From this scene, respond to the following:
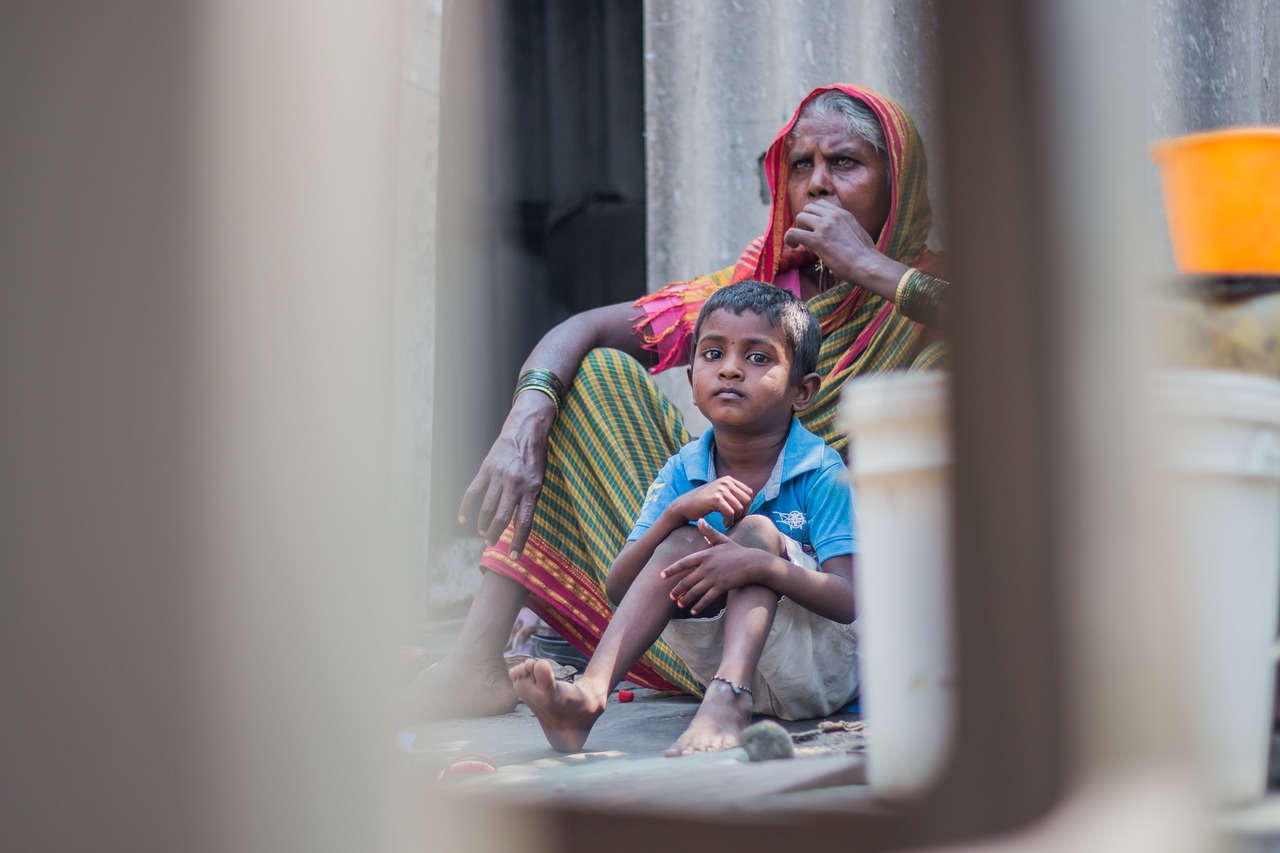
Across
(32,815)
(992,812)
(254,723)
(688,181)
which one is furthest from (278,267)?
(688,181)

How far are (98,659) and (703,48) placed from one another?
3.22 meters

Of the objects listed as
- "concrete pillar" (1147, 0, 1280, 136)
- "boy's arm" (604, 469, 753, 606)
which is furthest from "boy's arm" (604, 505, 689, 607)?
"concrete pillar" (1147, 0, 1280, 136)

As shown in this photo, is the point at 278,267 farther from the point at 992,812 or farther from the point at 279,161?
the point at 992,812

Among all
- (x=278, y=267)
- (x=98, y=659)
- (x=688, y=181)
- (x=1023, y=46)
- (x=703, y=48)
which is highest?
(x=703, y=48)

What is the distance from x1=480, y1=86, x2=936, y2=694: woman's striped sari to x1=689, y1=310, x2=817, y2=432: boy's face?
11.0 inches

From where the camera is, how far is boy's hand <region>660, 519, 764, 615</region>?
1.91 metres

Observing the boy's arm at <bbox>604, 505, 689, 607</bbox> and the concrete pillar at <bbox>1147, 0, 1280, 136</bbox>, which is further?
the concrete pillar at <bbox>1147, 0, 1280, 136</bbox>

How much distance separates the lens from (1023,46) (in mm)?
806

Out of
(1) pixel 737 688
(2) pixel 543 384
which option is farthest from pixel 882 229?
(1) pixel 737 688

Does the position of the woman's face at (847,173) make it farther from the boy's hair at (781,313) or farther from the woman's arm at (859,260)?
the boy's hair at (781,313)

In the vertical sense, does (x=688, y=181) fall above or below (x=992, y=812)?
above

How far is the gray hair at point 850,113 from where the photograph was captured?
2600mm

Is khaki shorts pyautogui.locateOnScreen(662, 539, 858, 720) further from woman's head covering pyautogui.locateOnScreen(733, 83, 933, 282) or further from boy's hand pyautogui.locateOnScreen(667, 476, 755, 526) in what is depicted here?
woman's head covering pyautogui.locateOnScreen(733, 83, 933, 282)

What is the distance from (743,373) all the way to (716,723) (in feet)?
2.38
